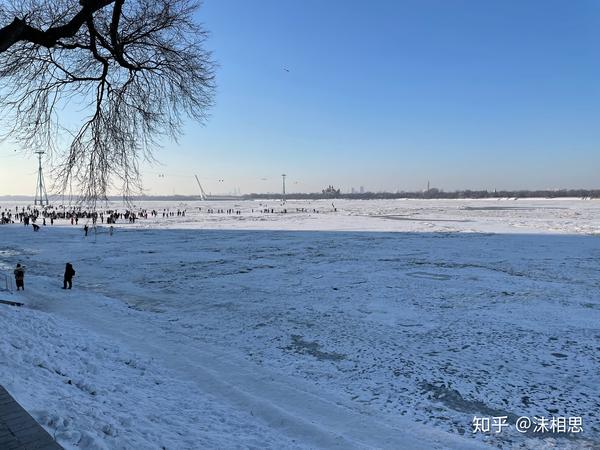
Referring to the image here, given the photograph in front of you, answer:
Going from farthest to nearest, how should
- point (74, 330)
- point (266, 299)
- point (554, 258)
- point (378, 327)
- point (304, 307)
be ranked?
point (554, 258) < point (266, 299) < point (304, 307) < point (378, 327) < point (74, 330)

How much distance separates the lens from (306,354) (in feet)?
28.1

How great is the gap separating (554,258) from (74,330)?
20193mm

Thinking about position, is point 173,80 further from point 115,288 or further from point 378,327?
point 115,288

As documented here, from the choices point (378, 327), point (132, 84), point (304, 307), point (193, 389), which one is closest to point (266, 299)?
point (304, 307)

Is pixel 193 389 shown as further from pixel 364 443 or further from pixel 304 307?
pixel 304 307

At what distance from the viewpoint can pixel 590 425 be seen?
5.77 meters

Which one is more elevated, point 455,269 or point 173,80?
point 173,80

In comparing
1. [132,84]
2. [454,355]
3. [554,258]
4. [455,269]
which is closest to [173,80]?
[132,84]

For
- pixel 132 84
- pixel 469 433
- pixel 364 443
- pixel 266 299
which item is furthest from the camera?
pixel 266 299

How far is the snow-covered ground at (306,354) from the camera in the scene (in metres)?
5.33

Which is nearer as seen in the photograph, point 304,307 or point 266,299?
point 304,307

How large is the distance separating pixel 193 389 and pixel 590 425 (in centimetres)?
572

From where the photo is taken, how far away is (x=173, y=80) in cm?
832

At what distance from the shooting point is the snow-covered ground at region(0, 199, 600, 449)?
5.33m
